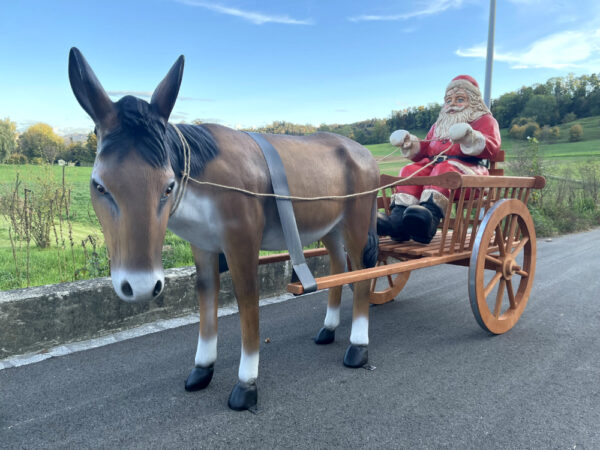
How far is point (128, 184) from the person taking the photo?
5.10 feet

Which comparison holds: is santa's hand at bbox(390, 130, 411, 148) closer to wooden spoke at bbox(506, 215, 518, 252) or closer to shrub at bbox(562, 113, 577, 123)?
wooden spoke at bbox(506, 215, 518, 252)

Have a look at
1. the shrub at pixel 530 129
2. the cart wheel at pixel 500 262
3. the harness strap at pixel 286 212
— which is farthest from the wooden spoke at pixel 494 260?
the shrub at pixel 530 129

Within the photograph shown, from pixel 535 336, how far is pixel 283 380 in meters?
2.07

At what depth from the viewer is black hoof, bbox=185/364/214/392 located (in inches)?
93.3

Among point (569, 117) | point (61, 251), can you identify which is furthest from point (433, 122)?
point (569, 117)

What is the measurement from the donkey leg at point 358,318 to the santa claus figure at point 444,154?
2.06 ft

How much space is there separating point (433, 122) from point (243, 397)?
12.2 feet

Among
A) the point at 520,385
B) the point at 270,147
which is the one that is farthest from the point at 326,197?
the point at 520,385

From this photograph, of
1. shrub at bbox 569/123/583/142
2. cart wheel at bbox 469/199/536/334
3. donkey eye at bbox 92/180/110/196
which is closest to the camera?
donkey eye at bbox 92/180/110/196

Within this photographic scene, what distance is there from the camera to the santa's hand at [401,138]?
3.62 metres

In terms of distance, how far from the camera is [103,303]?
3.17 metres

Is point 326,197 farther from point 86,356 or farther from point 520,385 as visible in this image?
point 86,356

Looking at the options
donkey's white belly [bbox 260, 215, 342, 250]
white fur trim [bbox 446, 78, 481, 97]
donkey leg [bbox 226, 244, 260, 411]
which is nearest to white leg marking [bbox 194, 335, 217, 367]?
donkey leg [bbox 226, 244, 260, 411]

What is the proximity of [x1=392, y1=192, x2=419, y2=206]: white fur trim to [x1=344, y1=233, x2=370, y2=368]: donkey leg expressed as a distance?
0.82 metres
